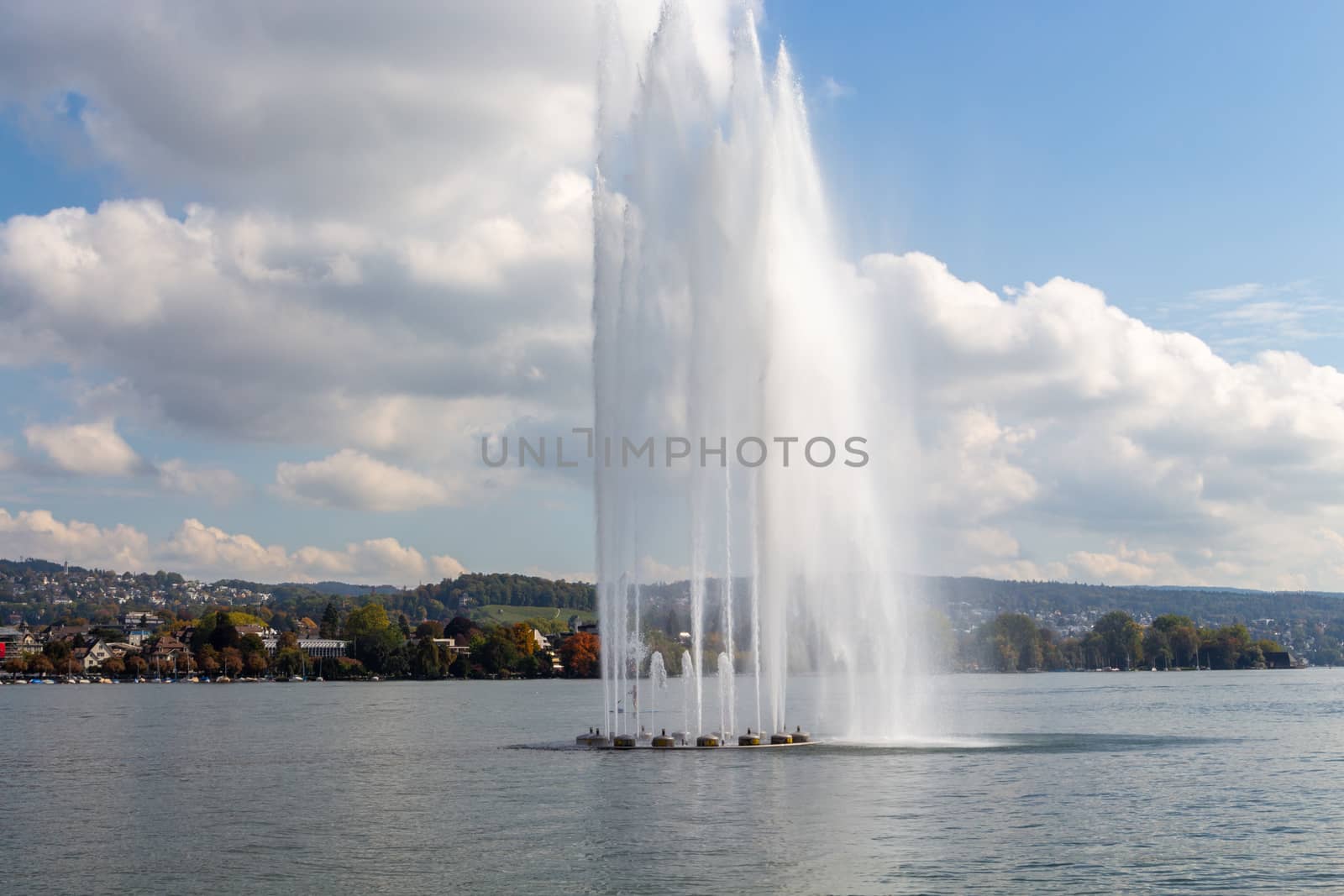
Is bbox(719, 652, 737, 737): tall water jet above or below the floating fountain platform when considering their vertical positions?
above

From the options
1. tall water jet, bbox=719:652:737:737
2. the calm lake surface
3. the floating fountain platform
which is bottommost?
the calm lake surface

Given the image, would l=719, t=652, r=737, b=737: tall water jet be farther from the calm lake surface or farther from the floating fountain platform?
the calm lake surface

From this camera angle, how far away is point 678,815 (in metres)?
41.5

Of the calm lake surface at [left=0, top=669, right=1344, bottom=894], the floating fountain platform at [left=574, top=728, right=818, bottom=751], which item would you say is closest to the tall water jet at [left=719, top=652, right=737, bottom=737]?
the floating fountain platform at [left=574, top=728, right=818, bottom=751]

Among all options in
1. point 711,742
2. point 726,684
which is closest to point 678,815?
point 711,742

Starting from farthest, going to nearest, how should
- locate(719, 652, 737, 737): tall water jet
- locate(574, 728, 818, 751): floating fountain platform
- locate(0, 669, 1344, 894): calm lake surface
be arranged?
locate(719, 652, 737, 737): tall water jet < locate(574, 728, 818, 751): floating fountain platform < locate(0, 669, 1344, 894): calm lake surface

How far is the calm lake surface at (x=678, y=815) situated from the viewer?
33.0 metres

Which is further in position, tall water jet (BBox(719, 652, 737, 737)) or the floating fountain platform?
tall water jet (BBox(719, 652, 737, 737))

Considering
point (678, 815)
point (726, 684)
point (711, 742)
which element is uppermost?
point (726, 684)

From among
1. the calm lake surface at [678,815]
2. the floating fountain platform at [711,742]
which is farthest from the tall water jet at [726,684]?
the calm lake surface at [678,815]

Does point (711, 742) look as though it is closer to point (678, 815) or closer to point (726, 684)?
point (726, 684)

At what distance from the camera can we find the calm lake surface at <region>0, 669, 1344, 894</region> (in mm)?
32969

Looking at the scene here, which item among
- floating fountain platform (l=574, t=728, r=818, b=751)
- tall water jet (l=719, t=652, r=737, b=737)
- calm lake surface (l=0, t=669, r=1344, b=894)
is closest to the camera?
calm lake surface (l=0, t=669, r=1344, b=894)

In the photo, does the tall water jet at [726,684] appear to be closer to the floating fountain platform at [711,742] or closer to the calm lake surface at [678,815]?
the floating fountain platform at [711,742]
